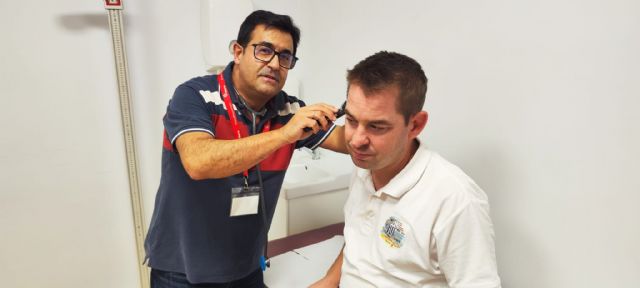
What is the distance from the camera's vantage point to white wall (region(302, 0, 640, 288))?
0.95 metres

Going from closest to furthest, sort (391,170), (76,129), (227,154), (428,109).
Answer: (227,154) < (391,170) < (428,109) < (76,129)

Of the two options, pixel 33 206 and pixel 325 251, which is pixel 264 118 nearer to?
pixel 325 251

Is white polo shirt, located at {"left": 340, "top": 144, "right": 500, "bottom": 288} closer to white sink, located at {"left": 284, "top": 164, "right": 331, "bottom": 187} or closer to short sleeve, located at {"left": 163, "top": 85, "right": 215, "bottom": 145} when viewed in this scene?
short sleeve, located at {"left": 163, "top": 85, "right": 215, "bottom": 145}

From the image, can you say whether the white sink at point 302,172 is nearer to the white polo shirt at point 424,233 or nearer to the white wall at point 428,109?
Answer: the white wall at point 428,109

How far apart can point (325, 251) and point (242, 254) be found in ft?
1.55

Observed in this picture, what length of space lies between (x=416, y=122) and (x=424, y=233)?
0.33 m

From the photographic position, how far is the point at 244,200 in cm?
123

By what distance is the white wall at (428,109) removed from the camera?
99cm

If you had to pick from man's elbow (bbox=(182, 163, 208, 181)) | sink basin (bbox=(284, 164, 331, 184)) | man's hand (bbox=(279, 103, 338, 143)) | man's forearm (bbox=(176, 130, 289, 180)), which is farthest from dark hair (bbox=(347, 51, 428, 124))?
sink basin (bbox=(284, 164, 331, 184))

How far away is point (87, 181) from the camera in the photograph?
2072mm

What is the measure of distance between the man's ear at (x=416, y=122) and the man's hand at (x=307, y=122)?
25cm

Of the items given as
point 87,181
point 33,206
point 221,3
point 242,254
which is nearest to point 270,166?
point 242,254

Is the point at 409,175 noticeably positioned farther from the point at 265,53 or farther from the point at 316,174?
the point at 316,174

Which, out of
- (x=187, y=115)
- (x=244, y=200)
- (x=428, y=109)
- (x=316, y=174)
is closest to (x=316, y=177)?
(x=316, y=174)
